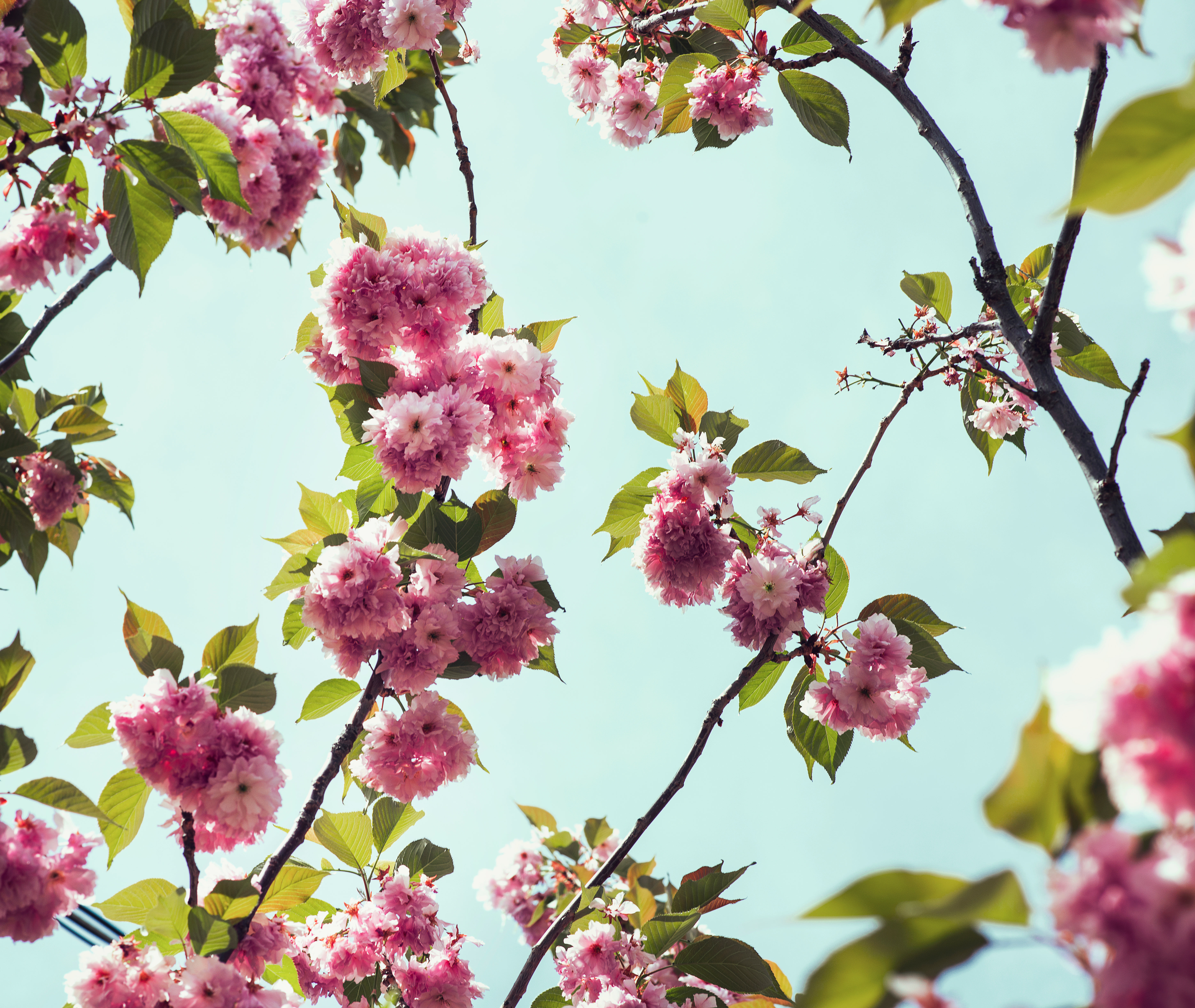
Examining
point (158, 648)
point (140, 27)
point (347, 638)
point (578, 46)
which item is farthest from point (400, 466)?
point (578, 46)

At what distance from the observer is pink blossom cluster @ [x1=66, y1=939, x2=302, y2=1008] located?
5.57 feet

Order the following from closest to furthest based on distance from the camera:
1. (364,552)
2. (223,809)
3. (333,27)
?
1. (223,809)
2. (364,552)
3. (333,27)

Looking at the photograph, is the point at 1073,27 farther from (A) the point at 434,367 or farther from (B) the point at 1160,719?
(A) the point at 434,367

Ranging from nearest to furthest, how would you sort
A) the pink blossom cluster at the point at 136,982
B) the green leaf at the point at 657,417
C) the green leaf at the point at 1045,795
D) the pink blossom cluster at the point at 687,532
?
the green leaf at the point at 1045,795, the pink blossom cluster at the point at 136,982, the pink blossom cluster at the point at 687,532, the green leaf at the point at 657,417

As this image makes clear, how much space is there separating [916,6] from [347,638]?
5.99 feet

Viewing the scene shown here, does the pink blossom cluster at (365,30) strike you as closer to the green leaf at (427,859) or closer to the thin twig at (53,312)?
the thin twig at (53,312)

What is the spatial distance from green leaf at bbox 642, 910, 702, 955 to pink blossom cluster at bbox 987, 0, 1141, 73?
2254 millimetres

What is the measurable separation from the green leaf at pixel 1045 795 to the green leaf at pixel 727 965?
6.13ft

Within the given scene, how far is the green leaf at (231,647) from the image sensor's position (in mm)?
2047

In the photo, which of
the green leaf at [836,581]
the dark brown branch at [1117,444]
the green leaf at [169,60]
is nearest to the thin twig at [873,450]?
the green leaf at [836,581]

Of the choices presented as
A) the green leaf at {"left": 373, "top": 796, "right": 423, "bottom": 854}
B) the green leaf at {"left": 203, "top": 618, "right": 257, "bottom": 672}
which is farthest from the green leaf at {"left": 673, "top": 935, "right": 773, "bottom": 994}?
the green leaf at {"left": 203, "top": 618, "right": 257, "bottom": 672}

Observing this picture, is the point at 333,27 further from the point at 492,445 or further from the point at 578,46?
the point at 492,445

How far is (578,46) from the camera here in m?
3.61

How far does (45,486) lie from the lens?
250 centimetres
